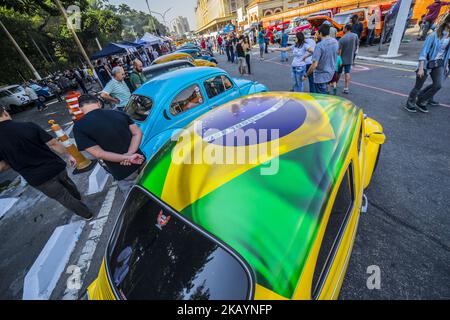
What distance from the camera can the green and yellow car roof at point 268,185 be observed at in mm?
1048

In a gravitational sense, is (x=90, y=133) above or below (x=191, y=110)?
above

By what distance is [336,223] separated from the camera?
1578 millimetres

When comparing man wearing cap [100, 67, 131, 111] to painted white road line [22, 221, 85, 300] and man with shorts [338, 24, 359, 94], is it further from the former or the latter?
man with shorts [338, 24, 359, 94]

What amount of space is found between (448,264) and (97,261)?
3702mm

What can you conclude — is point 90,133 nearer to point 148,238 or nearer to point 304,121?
point 148,238

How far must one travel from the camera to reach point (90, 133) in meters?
2.50

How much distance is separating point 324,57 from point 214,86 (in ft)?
8.69

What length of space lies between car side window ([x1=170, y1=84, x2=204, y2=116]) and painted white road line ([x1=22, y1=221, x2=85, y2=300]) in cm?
239

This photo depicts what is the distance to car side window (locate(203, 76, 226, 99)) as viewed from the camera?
4.16m

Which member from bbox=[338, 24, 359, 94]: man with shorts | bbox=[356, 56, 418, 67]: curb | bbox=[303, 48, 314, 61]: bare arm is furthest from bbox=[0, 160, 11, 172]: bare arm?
bbox=[356, 56, 418, 67]: curb

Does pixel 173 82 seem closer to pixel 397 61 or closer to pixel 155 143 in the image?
pixel 155 143

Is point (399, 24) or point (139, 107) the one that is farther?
point (399, 24)

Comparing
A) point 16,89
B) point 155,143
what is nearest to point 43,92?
point 16,89

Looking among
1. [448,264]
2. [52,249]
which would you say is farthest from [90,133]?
[448,264]
